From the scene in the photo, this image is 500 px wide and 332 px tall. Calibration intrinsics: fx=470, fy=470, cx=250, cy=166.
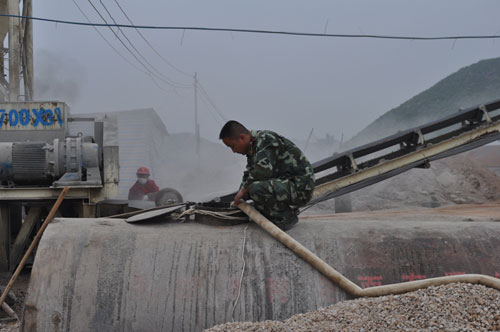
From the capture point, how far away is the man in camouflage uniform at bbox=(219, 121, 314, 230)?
400 cm

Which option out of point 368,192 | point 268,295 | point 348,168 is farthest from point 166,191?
point 368,192

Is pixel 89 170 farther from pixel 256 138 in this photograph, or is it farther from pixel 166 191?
pixel 256 138

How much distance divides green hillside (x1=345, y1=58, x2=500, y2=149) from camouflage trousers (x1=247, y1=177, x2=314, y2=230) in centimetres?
2849

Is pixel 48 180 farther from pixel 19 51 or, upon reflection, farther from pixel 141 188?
pixel 19 51

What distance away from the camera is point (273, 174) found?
422 centimetres

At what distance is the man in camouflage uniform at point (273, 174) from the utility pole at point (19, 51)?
10.0 m

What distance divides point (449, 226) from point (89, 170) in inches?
181

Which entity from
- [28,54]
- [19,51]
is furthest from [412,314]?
[28,54]

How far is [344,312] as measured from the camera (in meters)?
3.20

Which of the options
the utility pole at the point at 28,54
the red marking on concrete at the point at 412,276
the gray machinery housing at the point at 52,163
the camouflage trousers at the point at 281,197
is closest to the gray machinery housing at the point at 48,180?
the gray machinery housing at the point at 52,163

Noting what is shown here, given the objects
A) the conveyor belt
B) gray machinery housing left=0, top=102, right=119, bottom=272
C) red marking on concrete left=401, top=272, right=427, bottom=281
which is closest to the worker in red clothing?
gray machinery housing left=0, top=102, right=119, bottom=272

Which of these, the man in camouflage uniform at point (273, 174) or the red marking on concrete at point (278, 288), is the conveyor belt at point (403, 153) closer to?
the man in camouflage uniform at point (273, 174)

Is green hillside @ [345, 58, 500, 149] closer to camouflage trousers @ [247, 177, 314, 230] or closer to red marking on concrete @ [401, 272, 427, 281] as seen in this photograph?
camouflage trousers @ [247, 177, 314, 230]

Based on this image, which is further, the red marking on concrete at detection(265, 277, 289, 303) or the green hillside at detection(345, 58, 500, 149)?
the green hillside at detection(345, 58, 500, 149)
